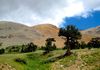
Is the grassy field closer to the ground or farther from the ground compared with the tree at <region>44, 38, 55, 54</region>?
closer to the ground

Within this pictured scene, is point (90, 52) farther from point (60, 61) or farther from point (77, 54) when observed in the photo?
point (60, 61)

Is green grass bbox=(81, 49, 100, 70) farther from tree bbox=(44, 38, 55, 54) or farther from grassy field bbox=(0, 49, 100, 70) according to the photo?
tree bbox=(44, 38, 55, 54)

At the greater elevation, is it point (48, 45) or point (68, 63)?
point (48, 45)

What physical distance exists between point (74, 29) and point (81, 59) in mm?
18451

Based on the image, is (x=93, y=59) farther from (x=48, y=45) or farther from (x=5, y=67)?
(x=48, y=45)

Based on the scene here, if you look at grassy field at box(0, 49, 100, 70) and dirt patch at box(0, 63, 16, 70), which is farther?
grassy field at box(0, 49, 100, 70)

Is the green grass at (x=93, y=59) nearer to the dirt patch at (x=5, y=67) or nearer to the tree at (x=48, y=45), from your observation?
the dirt patch at (x=5, y=67)

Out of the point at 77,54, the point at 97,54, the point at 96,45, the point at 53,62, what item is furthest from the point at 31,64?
the point at 96,45

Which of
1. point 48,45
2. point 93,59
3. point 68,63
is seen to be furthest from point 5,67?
point 48,45

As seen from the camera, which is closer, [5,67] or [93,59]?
[5,67]

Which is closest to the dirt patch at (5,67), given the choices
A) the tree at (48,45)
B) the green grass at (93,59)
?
the green grass at (93,59)

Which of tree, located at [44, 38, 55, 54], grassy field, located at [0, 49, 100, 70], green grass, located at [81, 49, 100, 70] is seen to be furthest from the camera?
tree, located at [44, 38, 55, 54]

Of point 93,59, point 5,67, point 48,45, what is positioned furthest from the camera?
point 48,45

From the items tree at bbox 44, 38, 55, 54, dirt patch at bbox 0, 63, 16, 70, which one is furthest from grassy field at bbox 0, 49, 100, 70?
tree at bbox 44, 38, 55, 54
